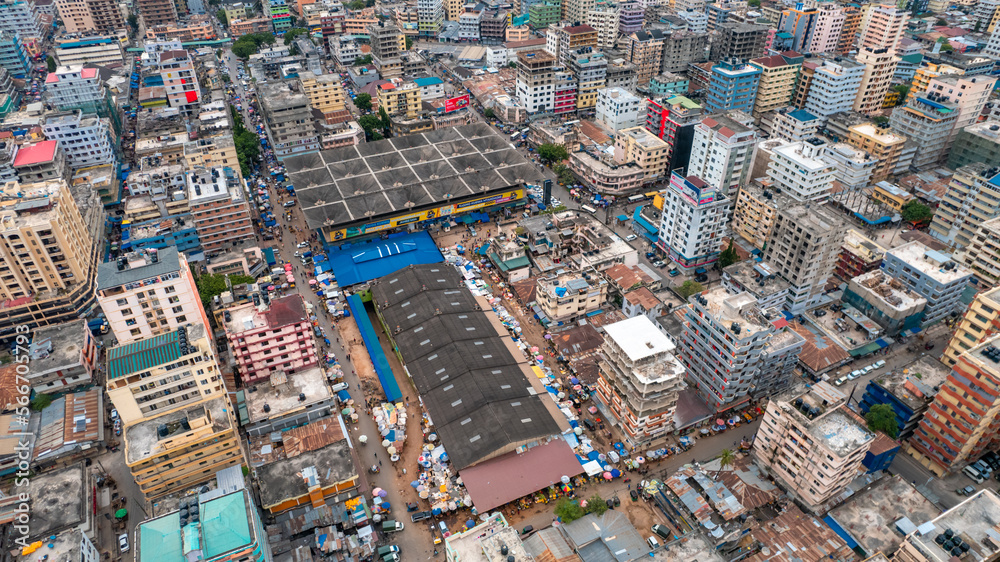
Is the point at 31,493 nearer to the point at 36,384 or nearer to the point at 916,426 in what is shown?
the point at 36,384

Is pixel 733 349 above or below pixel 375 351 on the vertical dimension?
above

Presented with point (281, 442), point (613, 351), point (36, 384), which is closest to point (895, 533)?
point (613, 351)

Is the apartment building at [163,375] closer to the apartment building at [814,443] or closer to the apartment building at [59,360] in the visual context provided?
the apartment building at [59,360]

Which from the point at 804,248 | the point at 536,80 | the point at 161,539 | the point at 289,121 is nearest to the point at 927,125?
the point at 804,248

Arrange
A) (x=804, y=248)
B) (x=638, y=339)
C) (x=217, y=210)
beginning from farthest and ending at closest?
(x=217, y=210) < (x=804, y=248) < (x=638, y=339)

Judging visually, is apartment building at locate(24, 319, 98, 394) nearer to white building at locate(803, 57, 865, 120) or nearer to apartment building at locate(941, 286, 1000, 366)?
apartment building at locate(941, 286, 1000, 366)

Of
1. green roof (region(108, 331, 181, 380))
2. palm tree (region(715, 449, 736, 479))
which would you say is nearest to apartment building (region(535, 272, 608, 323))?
palm tree (region(715, 449, 736, 479))

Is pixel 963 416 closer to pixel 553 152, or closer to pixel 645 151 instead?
pixel 645 151

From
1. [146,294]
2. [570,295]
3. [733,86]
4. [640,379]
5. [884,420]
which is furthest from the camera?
[733,86]
